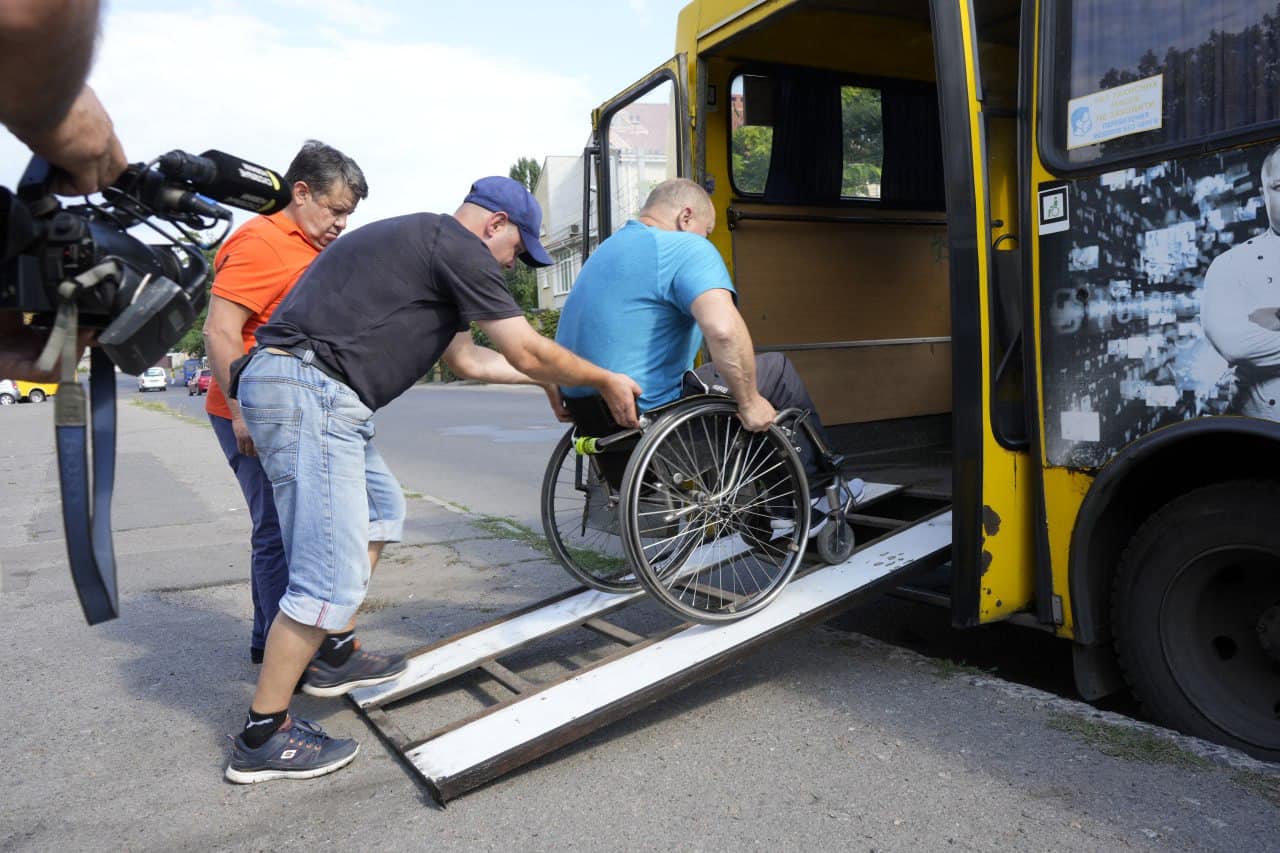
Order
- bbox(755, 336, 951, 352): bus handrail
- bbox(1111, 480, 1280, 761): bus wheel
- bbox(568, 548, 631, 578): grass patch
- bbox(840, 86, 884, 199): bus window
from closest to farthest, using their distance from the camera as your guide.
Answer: bbox(1111, 480, 1280, 761): bus wheel
bbox(568, 548, 631, 578): grass patch
bbox(755, 336, 951, 352): bus handrail
bbox(840, 86, 884, 199): bus window

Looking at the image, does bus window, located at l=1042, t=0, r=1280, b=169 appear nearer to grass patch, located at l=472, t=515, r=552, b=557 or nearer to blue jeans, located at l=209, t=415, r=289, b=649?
blue jeans, located at l=209, t=415, r=289, b=649

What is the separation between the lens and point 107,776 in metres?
3.09

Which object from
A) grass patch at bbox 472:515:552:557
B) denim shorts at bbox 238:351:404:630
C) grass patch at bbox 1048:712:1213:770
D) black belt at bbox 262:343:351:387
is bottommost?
grass patch at bbox 472:515:552:557

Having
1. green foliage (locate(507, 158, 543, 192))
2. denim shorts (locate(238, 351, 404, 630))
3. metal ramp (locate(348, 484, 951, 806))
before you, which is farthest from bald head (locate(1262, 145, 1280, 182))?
green foliage (locate(507, 158, 543, 192))

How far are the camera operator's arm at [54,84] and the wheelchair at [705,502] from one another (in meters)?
1.83

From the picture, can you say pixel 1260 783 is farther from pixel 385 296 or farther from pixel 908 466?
pixel 908 466

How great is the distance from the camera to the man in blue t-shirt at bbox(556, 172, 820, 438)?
3414mm

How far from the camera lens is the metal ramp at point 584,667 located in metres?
2.86

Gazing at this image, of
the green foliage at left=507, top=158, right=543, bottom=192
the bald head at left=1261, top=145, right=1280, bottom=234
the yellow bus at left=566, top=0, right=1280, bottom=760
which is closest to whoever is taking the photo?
the bald head at left=1261, top=145, right=1280, bottom=234

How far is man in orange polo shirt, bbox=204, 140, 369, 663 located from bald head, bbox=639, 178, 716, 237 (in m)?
1.15

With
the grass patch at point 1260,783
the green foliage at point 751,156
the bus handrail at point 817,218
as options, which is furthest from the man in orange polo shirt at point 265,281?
the grass patch at point 1260,783

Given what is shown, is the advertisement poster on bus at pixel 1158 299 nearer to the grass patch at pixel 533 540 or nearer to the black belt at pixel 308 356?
the black belt at pixel 308 356

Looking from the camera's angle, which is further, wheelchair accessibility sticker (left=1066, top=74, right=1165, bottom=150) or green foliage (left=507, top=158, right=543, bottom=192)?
green foliage (left=507, top=158, right=543, bottom=192)

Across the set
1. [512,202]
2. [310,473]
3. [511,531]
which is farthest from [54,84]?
[511,531]
